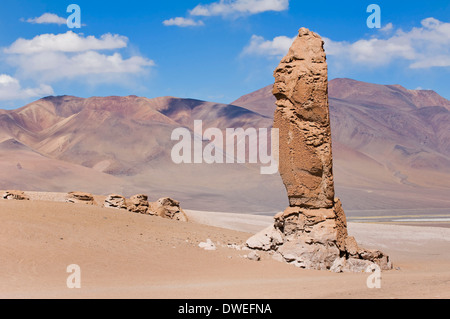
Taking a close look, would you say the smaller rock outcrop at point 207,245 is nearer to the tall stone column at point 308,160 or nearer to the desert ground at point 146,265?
the desert ground at point 146,265

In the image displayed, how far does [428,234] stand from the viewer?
26.8m

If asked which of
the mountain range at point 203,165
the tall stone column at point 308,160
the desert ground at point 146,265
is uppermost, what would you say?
the mountain range at point 203,165

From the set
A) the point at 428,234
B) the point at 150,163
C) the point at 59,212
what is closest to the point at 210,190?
the point at 150,163

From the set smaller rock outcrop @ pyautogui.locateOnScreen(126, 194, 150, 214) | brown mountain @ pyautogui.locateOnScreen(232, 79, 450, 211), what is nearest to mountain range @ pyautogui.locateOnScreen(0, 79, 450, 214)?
brown mountain @ pyautogui.locateOnScreen(232, 79, 450, 211)

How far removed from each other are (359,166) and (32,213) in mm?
84511

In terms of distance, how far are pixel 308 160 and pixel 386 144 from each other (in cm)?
10388

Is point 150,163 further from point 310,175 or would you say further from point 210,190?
point 310,175

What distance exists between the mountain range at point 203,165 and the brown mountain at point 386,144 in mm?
239

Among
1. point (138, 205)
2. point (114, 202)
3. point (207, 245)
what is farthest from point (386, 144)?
point (207, 245)

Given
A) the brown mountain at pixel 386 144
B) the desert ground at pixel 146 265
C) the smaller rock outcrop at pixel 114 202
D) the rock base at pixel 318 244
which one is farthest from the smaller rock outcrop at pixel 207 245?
the brown mountain at pixel 386 144

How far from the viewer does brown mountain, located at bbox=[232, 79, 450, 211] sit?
7506 cm

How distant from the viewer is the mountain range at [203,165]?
226 ft

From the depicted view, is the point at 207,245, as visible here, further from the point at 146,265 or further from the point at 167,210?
the point at 167,210
